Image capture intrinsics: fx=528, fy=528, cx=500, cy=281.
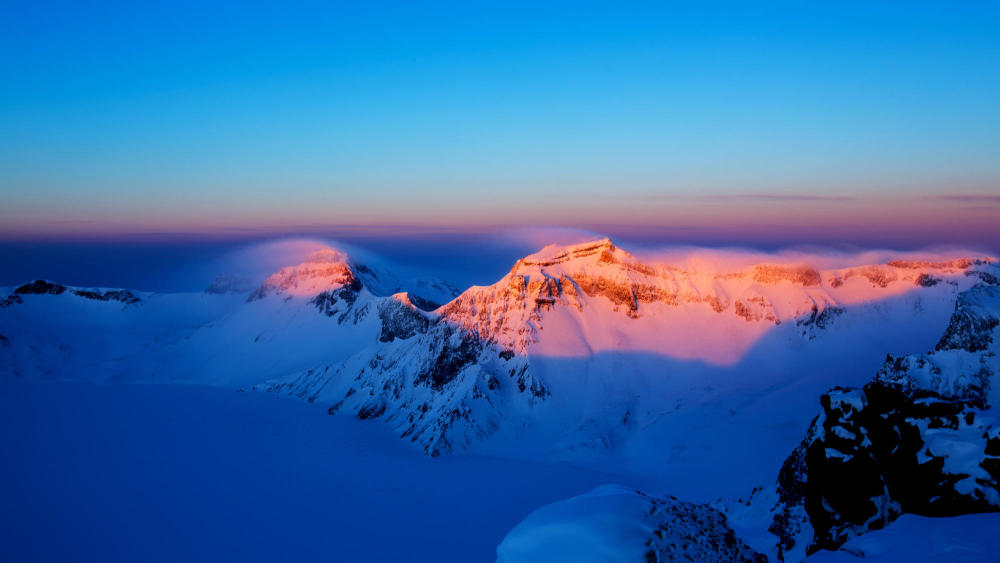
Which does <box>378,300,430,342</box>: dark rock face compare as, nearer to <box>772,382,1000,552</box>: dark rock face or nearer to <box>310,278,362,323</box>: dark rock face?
<box>310,278,362,323</box>: dark rock face

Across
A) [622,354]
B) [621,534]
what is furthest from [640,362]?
[621,534]

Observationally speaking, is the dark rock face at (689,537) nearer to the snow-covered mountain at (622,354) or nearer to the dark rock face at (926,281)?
the snow-covered mountain at (622,354)

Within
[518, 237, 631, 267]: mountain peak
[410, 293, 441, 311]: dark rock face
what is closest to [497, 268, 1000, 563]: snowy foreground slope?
[518, 237, 631, 267]: mountain peak

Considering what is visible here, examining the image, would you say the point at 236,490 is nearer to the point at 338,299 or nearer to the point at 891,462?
the point at 891,462

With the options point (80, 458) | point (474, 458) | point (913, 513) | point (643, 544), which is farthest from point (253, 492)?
point (913, 513)

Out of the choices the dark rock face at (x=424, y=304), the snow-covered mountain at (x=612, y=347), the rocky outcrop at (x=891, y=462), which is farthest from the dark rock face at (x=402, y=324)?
the rocky outcrop at (x=891, y=462)

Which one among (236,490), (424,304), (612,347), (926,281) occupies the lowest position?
(236,490)
